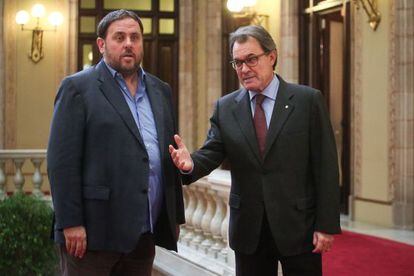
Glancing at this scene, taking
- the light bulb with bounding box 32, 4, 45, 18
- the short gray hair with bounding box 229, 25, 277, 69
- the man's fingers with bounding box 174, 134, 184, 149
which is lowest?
the man's fingers with bounding box 174, 134, 184, 149

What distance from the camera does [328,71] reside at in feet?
32.9

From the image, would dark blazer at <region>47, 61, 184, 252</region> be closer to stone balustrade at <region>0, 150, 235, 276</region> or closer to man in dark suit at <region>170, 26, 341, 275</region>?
man in dark suit at <region>170, 26, 341, 275</region>

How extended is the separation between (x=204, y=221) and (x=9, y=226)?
1.45 meters

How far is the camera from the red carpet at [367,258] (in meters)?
5.62

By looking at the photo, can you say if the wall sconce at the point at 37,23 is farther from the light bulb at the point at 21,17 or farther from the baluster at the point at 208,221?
the baluster at the point at 208,221

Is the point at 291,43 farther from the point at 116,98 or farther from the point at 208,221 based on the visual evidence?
the point at 116,98

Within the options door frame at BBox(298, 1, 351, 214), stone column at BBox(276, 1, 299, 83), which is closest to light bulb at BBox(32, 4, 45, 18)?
stone column at BBox(276, 1, 299, 83)

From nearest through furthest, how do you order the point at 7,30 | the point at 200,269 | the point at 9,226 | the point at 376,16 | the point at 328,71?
the point at 200,269, the point at 9,226, the point at 376,16, the point at 328,71, the point at 7,30

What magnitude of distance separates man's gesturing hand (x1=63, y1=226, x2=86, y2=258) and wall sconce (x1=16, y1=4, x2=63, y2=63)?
10.8 m

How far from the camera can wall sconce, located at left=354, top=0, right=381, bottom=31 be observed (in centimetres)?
829

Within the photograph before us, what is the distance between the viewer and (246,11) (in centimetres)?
1103

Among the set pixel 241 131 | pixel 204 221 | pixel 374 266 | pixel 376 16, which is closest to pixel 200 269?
pixel 204 221

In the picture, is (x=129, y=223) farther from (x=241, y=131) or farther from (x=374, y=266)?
(x=374, y=266)

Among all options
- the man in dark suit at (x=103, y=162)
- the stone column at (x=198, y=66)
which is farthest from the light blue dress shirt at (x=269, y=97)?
the stone column at (x=198, y=66)
